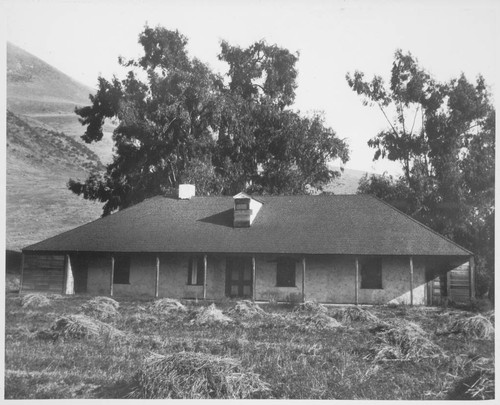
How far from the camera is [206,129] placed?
37.4 metres

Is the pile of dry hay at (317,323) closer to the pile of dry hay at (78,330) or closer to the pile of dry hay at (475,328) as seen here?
the pile of dry hay at (475,328)

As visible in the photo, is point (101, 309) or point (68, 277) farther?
point (68, 277)

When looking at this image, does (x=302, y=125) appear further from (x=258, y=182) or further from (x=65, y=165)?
(x=65, y=165)

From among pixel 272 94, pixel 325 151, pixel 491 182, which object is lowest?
pixel 491 182

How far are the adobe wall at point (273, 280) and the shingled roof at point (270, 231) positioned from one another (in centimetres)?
86

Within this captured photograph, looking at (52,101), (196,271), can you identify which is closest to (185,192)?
(196,271)

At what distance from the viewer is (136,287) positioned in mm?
26719

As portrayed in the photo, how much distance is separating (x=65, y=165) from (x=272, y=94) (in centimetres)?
2545

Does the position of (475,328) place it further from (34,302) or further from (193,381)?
(34,302)

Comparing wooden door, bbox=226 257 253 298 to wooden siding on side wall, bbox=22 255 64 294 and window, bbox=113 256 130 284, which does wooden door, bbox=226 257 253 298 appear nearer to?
window, bbox=113 256 130 284

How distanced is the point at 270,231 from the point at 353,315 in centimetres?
906

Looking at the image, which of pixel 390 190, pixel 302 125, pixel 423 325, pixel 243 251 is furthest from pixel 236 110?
pixel 423 325

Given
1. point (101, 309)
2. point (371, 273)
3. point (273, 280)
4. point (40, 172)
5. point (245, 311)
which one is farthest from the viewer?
point (40, 172)

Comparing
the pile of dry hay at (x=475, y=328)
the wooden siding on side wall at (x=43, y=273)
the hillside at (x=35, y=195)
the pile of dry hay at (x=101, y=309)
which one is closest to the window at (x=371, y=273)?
the pile of dry hay at (x=475, y=328)
